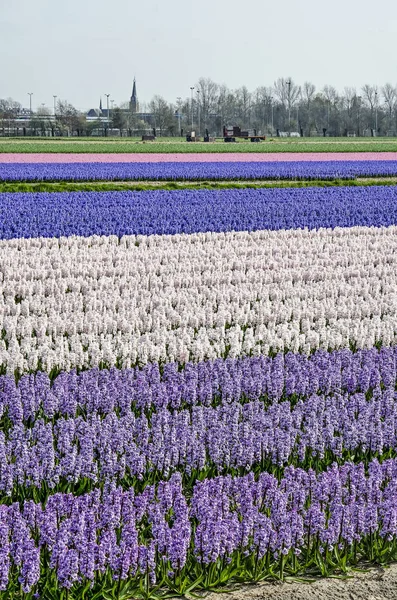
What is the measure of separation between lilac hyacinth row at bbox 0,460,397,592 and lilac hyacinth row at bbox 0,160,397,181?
3022 cm

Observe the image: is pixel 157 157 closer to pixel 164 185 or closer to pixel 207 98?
pixel 164 185

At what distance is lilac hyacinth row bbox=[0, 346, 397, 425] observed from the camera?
325 inches

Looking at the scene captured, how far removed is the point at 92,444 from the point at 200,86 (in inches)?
6340

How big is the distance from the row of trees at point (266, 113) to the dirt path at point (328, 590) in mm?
127088

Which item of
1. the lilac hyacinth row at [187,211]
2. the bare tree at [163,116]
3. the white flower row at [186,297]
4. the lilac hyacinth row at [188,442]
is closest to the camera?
the lilac hyacinth row at [188,442]

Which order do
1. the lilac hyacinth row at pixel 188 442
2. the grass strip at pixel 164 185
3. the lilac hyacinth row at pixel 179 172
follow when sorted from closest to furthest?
the lilac hyacinth row at pixel 188 442 < the grass strip at pixel 164 185 < the lilac hyacinth row at pixel 179 172

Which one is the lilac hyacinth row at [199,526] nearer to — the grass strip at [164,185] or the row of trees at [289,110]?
the grass strip at [164,185]

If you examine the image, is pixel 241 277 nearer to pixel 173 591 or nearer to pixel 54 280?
pixel 54 280

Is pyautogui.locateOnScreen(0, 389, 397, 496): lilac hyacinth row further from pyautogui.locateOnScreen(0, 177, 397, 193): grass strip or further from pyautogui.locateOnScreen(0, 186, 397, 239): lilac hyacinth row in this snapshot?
pyautogui.locateOnScreen(0, 177, 397, 193): grass strip

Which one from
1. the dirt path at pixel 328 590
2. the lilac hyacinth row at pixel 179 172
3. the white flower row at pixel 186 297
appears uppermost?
the lilac hyacinth row at pixel 179 172

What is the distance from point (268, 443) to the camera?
7.35 metres

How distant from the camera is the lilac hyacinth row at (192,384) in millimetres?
8266

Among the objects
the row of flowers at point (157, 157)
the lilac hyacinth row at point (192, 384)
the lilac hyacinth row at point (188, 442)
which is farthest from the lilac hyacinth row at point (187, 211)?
the row of flowers at point (157, 157)

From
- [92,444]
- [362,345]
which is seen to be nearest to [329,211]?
[362,345]
